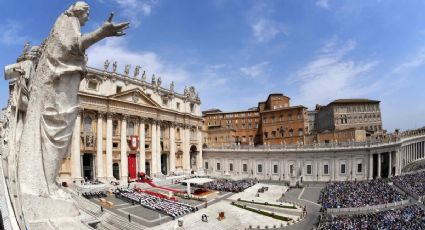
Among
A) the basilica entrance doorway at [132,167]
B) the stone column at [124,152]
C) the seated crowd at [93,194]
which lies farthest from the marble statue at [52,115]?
the basilica entrance doorway at [132,167]

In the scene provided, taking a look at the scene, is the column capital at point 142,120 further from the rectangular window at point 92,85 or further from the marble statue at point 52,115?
the marble statue at point 52,115

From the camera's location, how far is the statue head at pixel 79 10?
6.80 metres

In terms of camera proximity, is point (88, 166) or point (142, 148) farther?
point (142, 148)

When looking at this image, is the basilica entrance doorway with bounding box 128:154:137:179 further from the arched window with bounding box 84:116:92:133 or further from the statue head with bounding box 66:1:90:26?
the statue head with bounding box 66:1:90:26

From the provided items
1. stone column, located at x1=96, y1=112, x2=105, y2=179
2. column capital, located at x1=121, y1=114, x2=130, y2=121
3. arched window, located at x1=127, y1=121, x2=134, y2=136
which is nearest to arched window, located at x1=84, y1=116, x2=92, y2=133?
stone column, located at x1=96, y1=112, x2=105, y2=179

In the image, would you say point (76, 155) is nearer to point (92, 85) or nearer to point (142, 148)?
point (92, 85)

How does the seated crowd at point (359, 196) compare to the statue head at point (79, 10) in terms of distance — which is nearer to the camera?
the statue head at point (79, 10)

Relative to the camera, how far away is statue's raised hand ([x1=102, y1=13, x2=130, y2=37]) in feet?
19.8

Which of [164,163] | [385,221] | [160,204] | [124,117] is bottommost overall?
[164,163]

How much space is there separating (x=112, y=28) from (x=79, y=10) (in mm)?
1368

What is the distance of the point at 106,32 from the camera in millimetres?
6156

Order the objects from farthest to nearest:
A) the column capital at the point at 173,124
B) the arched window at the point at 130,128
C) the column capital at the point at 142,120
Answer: the column capital at the point at 173,124
the column capital at the point at 142,120
the arched window at the point at 130,128

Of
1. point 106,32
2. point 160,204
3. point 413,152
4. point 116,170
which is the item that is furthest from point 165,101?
point 413,152

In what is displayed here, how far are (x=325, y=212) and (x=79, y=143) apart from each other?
31.6 metres
